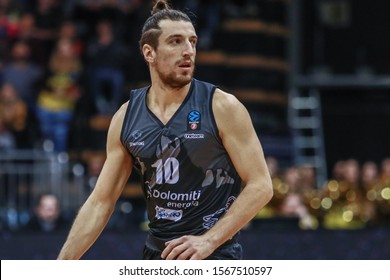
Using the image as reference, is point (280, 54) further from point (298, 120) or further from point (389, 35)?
point (389, 35)

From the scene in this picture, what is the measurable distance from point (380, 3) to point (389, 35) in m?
0.58

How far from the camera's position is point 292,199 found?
14.5 metres

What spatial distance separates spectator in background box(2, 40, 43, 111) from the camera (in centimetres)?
1694

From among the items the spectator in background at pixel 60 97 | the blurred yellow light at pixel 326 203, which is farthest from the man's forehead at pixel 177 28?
the spectator in background at pixel 60 97

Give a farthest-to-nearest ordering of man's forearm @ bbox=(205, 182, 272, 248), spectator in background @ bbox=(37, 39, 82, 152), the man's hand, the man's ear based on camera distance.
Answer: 1. spectator in background @ bbox=(37, 39, 82, 152)
2. the man's ear
3. man's forearm @ bbox=(205, 182, 272, 248)
4. the man's hand

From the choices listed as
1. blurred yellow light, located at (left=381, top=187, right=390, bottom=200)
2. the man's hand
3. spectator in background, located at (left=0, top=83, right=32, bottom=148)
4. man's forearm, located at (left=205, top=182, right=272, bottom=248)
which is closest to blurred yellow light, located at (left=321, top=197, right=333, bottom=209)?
blurred yellow light, located at (left=381, top=187, right=390, bottom=200)

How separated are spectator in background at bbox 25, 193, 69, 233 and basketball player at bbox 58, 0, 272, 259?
598 cm

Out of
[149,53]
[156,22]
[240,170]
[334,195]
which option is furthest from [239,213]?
[334,195]

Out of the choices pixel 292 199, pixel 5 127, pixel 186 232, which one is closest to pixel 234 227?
pixel 186 232

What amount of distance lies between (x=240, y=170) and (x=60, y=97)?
10386 mm

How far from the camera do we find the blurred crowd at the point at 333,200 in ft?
47.5

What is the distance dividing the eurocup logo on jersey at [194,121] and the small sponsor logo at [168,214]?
47 cm

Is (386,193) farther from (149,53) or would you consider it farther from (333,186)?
(149,53)

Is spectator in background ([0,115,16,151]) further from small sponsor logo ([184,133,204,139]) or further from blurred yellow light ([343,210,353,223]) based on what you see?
small sponsor logo ([184,133,204,139])
